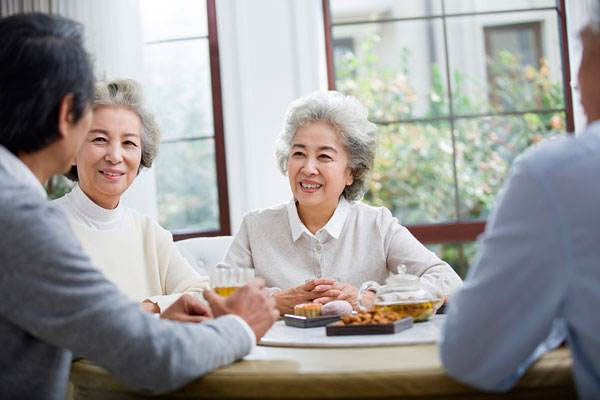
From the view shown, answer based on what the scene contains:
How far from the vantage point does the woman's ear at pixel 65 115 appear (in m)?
1.34

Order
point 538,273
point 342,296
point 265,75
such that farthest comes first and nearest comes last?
point 265,75 < point 342,296 < point 538,273

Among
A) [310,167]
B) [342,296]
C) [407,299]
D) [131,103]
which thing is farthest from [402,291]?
[131,103]

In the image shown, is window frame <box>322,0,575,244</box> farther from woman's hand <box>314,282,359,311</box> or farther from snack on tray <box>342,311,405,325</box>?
snack on tray <box>342,311,405,325</box>

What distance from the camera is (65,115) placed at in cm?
135

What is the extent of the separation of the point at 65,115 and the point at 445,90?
3551 mm

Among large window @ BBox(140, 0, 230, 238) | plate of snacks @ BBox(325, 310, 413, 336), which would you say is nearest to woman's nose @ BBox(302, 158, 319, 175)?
plate of snacks @ BBox(325, 310, 413, 336)

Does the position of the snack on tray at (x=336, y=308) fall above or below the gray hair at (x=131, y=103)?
below

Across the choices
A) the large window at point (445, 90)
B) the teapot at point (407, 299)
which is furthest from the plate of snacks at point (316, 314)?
the large window at point (445, 90)

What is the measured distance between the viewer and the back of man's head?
130 cm

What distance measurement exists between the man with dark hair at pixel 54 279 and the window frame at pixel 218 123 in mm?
2771

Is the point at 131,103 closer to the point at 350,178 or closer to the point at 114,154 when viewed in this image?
the point at 114,154

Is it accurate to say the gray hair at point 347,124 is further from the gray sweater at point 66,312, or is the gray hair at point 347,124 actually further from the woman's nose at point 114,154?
the gray sweater at point 66,312

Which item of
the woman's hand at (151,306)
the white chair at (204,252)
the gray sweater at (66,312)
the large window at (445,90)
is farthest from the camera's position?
the large window at (445,90)

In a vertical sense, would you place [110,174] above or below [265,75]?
below
